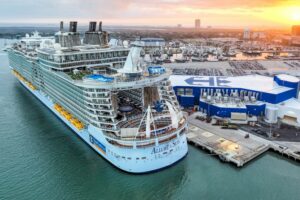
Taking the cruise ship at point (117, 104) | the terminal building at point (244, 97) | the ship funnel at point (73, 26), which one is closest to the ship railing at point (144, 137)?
the cruise ship at point (117, 104)

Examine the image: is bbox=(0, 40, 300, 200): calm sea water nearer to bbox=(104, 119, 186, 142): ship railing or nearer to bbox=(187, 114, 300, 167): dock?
bbox=(187, 114, 300, 167): dock

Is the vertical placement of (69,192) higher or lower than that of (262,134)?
lower

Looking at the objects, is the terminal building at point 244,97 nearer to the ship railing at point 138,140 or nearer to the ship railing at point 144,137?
the ship railing at point 144,137

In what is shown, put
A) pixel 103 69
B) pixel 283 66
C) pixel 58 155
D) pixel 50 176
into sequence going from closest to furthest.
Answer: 1. pixel 50 176
2. pixel 58 155
3. pixel 103 69
4. pixel 283 66

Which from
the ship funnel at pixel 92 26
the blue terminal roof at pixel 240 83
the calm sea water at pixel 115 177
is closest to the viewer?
the calm sea water at pixel 115 177

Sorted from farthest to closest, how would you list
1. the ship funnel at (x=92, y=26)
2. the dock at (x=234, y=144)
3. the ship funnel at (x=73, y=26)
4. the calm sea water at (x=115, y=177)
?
the ship funnel at (x=92, y=26), the ship funnel at (x=73, y=26), the dock at (x=234, y=144), the calm sea water at (x=115, y=177)

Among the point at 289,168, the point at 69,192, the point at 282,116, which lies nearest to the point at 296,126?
the point at 282,116

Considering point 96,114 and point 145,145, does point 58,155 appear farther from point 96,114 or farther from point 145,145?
point 145,145
